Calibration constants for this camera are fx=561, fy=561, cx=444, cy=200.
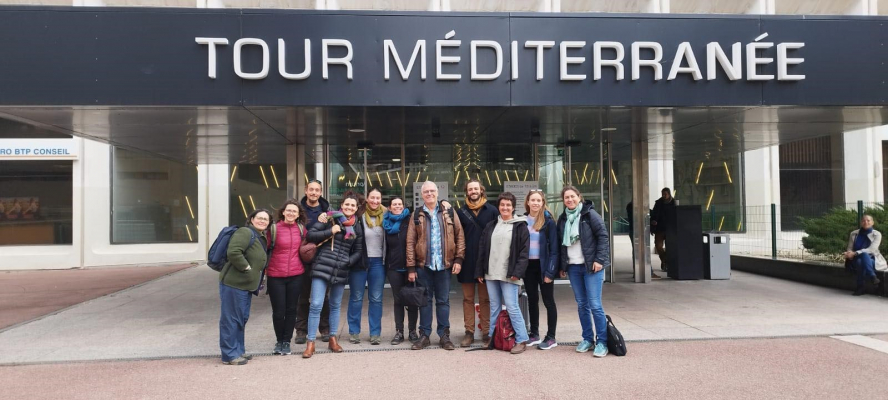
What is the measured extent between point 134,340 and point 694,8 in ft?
59.1

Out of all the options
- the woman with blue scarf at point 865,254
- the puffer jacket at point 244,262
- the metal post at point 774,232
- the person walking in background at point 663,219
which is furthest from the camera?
the metal post at point 774,232

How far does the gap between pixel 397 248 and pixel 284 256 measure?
1.20 metres

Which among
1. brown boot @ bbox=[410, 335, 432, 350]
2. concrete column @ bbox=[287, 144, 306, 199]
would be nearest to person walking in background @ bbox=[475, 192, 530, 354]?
brown boot @ bbox=[410, 335, 432, 350]

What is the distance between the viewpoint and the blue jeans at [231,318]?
18.5ft

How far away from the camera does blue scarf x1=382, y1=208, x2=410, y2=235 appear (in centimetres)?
621

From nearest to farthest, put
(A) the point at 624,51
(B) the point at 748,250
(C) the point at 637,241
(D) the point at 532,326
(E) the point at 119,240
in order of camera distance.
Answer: (D) the point at 532,326, (A) the point at 624,51, (C) the point at 637,241, (B) the point at 748,250, (E) the point at 119,240

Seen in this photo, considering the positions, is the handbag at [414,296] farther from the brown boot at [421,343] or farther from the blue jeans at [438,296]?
the brown boot at [421,343]

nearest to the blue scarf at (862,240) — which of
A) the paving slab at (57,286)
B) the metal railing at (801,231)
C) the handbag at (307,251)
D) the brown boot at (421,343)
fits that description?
the metal railing at (801,231)

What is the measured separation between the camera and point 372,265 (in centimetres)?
630

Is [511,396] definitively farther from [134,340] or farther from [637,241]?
[637,241]

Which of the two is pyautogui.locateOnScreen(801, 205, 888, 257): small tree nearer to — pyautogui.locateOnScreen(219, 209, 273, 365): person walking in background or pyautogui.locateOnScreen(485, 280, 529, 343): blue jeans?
pyautogui.locateOnScreen(485, 280, 529, 343): blue jeans

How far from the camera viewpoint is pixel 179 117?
797cm

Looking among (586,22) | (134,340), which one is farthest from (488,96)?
(134,340)

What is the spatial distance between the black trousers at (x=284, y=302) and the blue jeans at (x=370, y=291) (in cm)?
60
